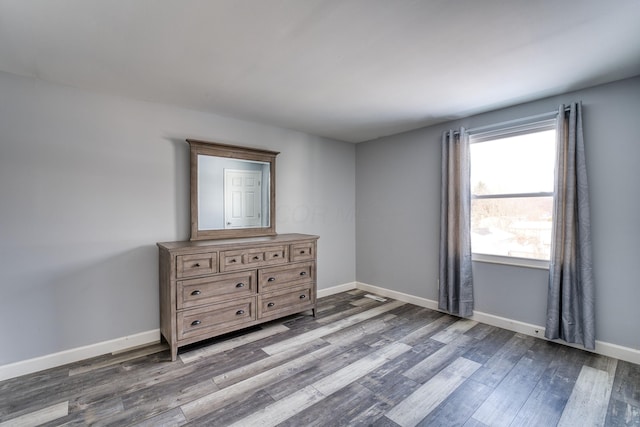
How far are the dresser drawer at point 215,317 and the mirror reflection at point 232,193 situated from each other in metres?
0.88

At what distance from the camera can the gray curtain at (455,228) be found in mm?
3393

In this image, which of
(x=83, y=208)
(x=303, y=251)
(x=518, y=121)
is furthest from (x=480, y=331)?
(x=83, y=208)

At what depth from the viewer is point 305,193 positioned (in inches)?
165

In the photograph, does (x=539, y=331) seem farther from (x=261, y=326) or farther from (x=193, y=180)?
(x=193, y=180)

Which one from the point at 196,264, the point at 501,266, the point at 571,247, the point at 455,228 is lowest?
the point at 501,266

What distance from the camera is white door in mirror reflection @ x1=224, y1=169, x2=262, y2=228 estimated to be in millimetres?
3345

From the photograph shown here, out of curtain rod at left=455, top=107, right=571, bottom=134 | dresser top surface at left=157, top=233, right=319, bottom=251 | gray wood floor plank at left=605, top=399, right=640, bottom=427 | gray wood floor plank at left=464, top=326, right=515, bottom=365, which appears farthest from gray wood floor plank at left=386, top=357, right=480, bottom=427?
curtain rod at left=455, top=107, right=571, bottom=134

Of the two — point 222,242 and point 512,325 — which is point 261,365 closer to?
point 222,242

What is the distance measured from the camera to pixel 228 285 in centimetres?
287

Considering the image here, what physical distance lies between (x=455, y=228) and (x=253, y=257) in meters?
2.38

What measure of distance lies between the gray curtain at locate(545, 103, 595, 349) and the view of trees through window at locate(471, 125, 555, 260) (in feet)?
0.56

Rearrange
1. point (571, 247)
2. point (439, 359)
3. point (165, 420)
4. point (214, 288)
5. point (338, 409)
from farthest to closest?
point (214, 288), point (571, 247), point (439, 359), point (338, 409), point (165, 420)

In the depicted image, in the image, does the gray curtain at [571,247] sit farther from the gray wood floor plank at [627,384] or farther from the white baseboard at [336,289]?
the white baseboard at [336,289]

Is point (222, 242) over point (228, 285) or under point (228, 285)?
over
